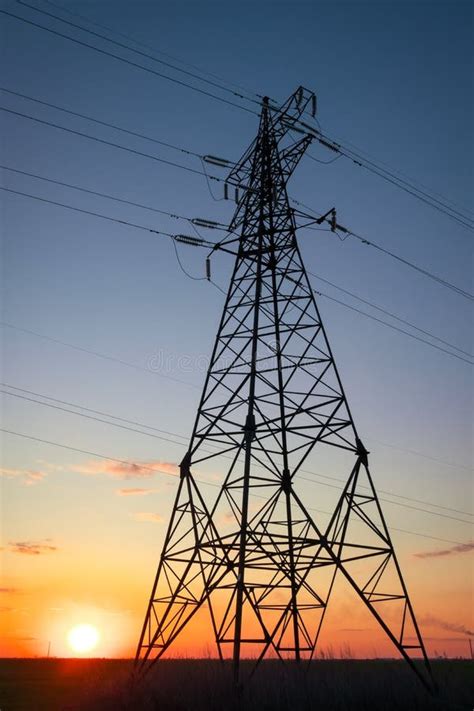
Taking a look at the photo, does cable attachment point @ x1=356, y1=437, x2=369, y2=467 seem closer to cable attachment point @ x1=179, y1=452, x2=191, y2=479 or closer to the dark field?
cable attachment point @ x1=179, y1=452, x2=191, y2=479

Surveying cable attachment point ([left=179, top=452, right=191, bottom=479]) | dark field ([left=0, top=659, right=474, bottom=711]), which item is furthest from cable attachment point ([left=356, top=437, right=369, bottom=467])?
dark field ([left=0, top=659, right=474, bottom=711])

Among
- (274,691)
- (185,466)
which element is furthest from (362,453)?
(274,691)

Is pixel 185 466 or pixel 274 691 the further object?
pixel 185 466

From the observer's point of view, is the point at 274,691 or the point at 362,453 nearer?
the point at 274,691

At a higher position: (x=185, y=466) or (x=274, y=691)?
(x=185, y=466)

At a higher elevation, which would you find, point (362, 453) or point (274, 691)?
point (362, 453)

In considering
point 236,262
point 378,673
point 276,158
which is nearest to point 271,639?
point 378,673

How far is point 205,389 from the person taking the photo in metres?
23.5

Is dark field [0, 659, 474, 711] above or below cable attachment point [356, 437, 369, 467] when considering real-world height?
below

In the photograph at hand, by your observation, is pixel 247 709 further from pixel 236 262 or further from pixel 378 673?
pixel 236 262

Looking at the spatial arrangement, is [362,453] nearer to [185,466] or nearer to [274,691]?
[185,466]

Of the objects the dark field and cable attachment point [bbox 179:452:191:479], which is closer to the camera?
the dark field

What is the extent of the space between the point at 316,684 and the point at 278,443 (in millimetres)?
8092

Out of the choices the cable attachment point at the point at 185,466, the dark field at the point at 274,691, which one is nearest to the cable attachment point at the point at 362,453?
the cable attachment point at the point at 185,466
